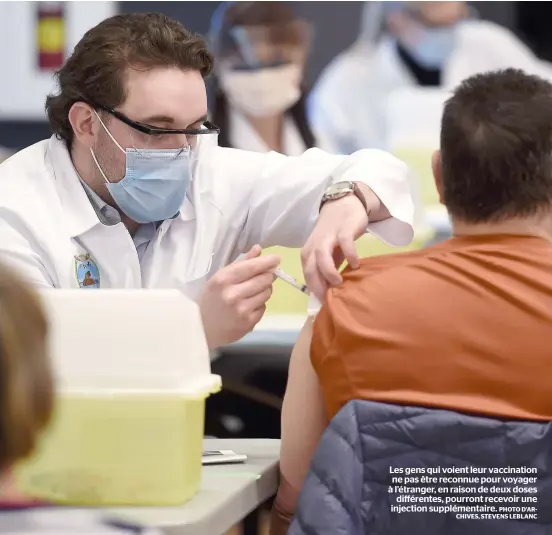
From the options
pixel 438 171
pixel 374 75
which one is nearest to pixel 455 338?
pixel 438 171

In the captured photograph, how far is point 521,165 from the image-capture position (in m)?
1.28

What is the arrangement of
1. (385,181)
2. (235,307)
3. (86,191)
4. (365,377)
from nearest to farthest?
(365,377) < (235,307) < (385,181) < (86,191)

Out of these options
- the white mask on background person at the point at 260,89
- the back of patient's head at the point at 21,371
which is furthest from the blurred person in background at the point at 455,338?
the white mask on background person at the point at 260,89

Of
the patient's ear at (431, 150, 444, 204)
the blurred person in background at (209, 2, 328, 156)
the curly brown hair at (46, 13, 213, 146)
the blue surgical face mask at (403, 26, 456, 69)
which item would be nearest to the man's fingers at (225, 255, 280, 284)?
the patient's ear at (431, 150, 444, 204)

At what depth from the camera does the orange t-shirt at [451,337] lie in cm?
118

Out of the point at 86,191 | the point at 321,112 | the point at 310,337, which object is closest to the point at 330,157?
the point at 86,191

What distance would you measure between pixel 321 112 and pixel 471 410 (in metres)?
2.98

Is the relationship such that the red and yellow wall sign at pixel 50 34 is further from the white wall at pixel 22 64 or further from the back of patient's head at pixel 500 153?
the back of patient's head at pixel 500 153

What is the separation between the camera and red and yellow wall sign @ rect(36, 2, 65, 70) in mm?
4156

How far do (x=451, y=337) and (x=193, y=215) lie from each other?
85cm

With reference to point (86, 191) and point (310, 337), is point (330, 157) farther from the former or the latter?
point (310, 337)

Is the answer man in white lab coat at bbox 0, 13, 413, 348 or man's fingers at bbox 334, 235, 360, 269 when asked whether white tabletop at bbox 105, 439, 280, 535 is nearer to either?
man's fingers at bbox 334, 235, 360, 269

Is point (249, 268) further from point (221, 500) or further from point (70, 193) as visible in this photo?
point (70, 193)

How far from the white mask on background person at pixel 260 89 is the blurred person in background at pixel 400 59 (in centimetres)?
13
